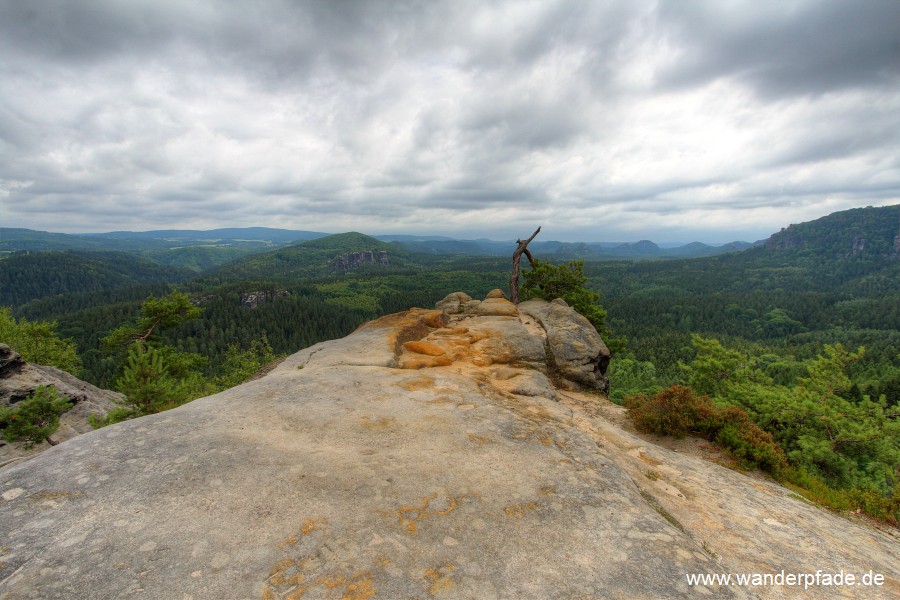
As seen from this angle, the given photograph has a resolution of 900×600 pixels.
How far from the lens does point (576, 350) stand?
65.0 feet

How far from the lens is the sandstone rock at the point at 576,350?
762 inches

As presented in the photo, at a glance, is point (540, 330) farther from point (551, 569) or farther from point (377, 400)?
point (551, 569)

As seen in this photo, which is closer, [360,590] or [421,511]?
[360,590]

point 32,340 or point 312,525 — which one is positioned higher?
point 312,525

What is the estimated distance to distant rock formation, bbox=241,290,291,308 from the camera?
7141 inches

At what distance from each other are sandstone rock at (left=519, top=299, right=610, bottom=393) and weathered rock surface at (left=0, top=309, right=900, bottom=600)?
7.74 m

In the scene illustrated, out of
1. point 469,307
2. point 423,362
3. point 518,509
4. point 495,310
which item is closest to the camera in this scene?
point 518,509

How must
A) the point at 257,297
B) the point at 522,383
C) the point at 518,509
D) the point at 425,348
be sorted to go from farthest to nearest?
1. the point at 257,297
2. the point at 425,348
3. the point at 522,383
4. the point at 518,509

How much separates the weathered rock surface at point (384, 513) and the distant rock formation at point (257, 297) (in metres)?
193

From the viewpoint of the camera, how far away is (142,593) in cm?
488

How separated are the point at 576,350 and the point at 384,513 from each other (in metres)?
15.5

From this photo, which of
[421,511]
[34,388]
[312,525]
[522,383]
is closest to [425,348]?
[522,383]

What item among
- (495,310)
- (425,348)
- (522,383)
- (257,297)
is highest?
(495,310)

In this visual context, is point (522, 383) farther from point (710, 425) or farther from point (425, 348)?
point (710, 425)
